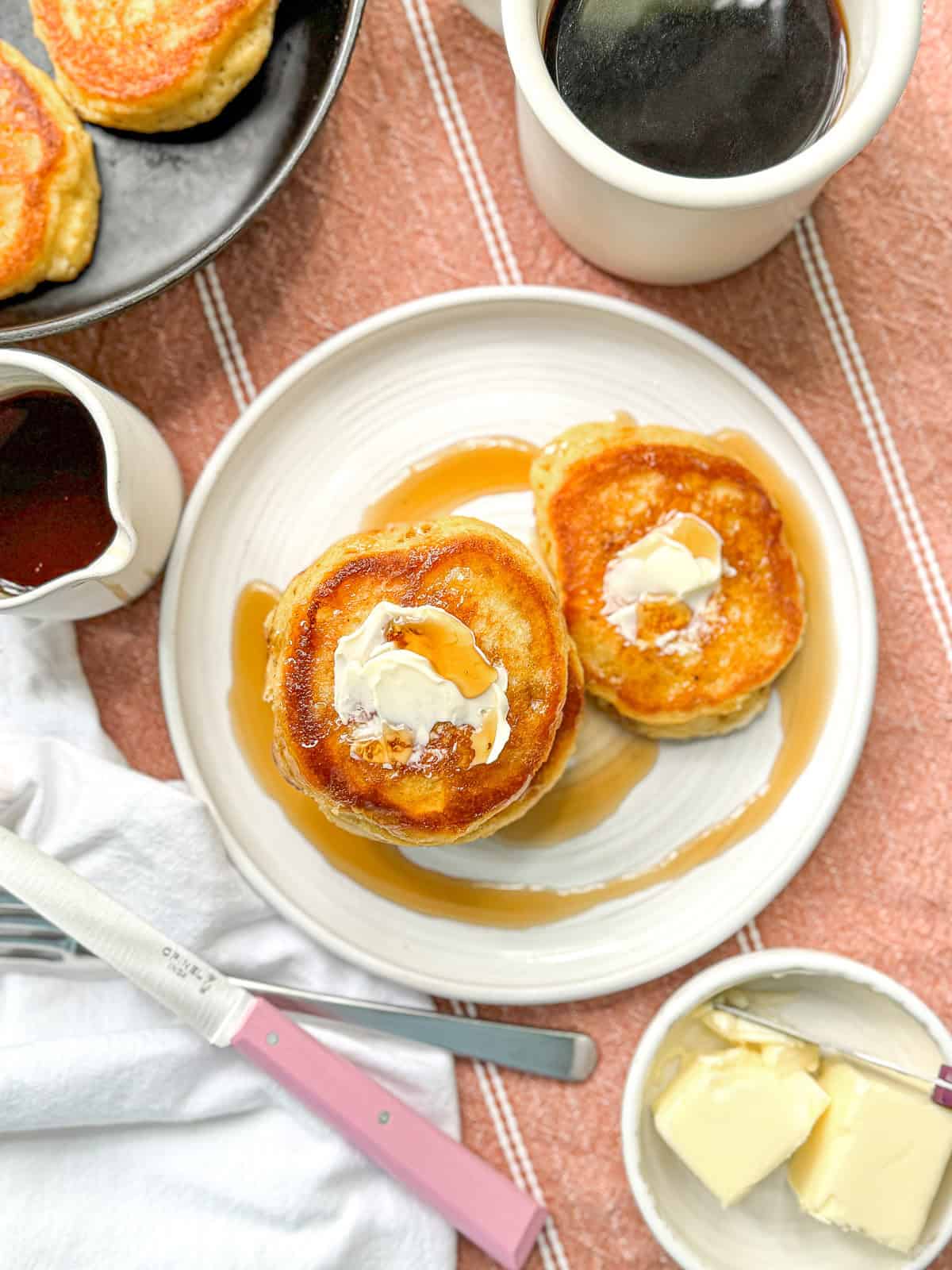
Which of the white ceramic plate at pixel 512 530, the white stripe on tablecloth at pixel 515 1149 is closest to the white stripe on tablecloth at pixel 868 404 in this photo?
the white ceramic plate at pixel 512 530

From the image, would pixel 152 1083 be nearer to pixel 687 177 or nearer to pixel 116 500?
pixel 116 500

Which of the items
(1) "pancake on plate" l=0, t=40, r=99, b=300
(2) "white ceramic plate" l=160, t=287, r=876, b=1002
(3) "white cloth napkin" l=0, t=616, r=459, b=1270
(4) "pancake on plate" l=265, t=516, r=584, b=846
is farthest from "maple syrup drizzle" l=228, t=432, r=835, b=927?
(1) "pancake on plate" l=0, t=40, r=99, b=300

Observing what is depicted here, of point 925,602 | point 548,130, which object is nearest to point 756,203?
point 548,130

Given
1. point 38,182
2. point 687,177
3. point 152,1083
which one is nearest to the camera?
point 687,177

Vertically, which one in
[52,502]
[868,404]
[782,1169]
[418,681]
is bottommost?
[782,1169]

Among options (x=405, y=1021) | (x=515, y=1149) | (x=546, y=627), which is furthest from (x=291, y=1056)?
(x=546, y=627)

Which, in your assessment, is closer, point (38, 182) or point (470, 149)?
point (38, 182)

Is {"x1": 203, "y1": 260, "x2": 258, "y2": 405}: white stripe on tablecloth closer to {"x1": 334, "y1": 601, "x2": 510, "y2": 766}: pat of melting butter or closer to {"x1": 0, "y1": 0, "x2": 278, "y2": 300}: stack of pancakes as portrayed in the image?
{"x1": 0, "y1": 0, "x2": 278, "y2": 300}: stack of pancakes
